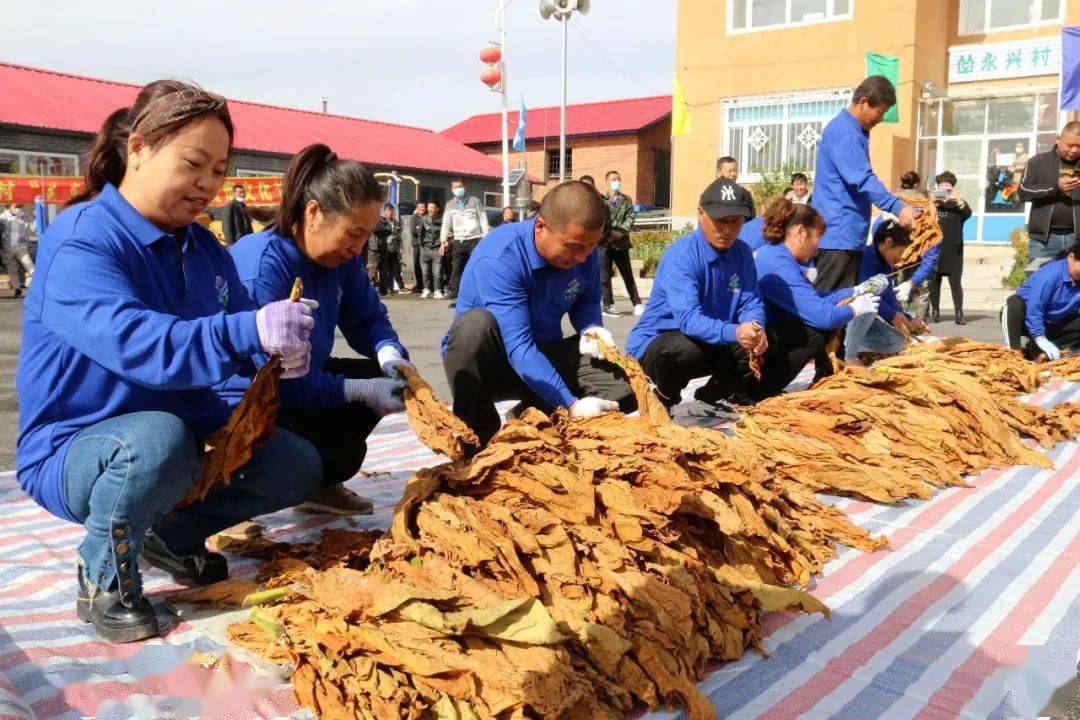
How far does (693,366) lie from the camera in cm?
439

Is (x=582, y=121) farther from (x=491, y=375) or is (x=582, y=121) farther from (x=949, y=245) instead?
(x=491, y=375)

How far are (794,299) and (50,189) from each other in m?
15.3

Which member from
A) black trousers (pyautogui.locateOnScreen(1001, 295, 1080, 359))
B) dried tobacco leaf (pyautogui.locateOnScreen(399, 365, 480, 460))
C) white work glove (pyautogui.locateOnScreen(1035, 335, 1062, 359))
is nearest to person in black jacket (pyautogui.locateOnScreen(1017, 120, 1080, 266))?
black trousers (pyautogui.locateOnScreen(1001, 295, 1080, 359))

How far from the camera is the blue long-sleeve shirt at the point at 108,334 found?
193cm

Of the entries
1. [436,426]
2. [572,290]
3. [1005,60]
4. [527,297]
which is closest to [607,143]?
[1005,60]

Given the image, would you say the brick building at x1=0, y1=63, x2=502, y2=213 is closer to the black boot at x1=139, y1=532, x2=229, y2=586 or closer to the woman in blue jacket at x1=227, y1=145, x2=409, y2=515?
the woman in blue jacket at x1=227, y1=145, x2=409, y2=515

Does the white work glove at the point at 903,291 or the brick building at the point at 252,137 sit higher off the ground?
the brick building at the point at 252,137

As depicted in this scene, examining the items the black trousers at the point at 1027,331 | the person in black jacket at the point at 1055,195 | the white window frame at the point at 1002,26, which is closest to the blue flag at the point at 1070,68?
the white window frame at the point at 1002,26

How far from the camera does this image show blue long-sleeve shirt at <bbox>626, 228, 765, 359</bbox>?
4.29 m

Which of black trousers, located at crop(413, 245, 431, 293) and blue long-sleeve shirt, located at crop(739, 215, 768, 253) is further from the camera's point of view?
black trousers, located at crop(413, 245, 431, 293)

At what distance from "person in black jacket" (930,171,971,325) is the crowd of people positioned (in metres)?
5.56

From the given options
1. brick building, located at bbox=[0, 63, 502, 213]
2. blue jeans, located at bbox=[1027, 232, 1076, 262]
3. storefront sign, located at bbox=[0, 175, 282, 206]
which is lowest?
blue jeans, located at bbox=[1027, 232, 1076, 262]

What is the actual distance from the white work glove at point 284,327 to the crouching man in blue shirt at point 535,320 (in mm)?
1219

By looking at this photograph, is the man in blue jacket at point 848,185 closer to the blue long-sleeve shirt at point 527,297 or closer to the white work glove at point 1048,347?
the white work glove at point 1048,347
